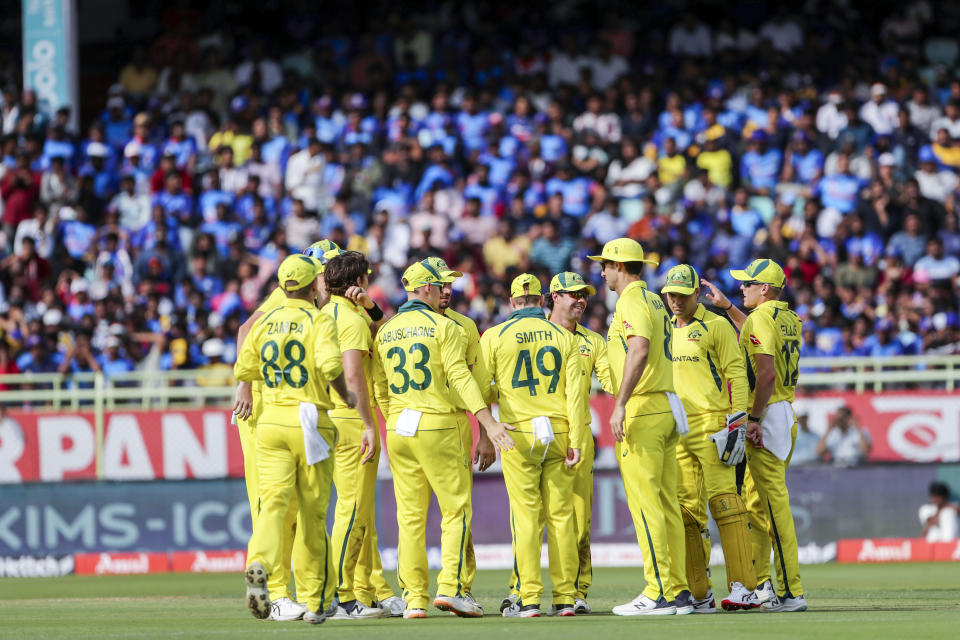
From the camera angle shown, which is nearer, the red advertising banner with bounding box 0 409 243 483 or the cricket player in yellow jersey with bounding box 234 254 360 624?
the cricket player in yellow jersey with bounding box 234 254 360 624

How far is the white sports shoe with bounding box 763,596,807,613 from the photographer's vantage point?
1095 cm

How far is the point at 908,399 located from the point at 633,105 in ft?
25.4

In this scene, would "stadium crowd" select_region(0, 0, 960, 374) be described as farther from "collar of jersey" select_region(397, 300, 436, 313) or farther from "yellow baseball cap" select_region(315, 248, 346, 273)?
"collar of jersey" select_region(397, 300, 436, 313)

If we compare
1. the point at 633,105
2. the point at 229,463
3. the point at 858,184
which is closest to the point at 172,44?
the point at 633,105

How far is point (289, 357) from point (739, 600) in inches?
154

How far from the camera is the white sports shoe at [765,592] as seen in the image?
11.1 metres

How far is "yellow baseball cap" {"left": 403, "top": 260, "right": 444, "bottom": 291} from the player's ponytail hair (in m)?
0.32

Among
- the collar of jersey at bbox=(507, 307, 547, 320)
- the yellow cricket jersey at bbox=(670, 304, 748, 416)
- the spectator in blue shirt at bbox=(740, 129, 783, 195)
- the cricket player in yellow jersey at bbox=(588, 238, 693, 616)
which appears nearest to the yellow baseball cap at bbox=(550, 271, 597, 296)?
the collar of jersey at bbox=(507, 307, 547, 320)

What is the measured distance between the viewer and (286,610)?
10.3 metres

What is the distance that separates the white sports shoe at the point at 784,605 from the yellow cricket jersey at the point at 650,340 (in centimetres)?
174

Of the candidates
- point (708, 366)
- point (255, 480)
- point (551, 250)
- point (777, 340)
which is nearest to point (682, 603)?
point (708, 366)

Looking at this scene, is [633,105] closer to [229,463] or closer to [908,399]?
[908,399]

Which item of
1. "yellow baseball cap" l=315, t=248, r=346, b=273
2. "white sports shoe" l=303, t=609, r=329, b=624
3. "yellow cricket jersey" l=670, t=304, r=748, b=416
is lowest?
"white sports shoe" l=303, t=609, r=329, b=624

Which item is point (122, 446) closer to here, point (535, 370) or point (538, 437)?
point (535, 370)
